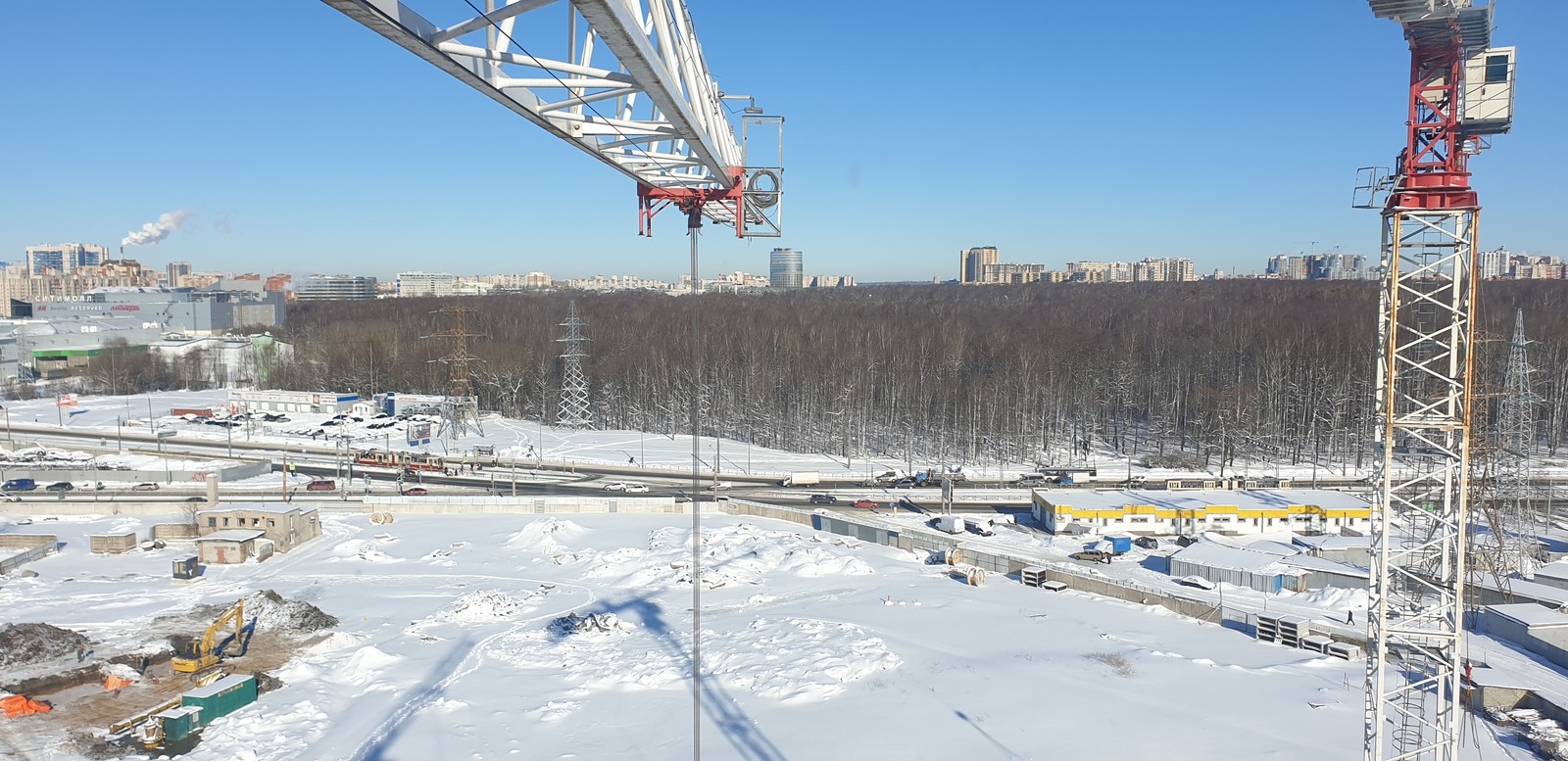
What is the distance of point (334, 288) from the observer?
98.2 meters

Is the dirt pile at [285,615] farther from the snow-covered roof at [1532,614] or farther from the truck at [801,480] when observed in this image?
the snow-covered roof at [1532,614]

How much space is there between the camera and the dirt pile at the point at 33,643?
37.7ft

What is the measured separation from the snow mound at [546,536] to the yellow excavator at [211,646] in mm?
5439

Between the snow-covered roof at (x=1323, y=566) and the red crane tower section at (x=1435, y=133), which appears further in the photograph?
the snow-covered roof at (x=1323, y=566)

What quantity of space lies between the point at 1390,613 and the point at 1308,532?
614 inches

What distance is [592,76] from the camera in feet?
10.5

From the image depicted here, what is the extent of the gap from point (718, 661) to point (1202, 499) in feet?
46.4

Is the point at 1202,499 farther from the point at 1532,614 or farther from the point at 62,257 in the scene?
the point at 62,257

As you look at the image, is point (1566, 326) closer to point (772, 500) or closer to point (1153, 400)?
point (1153, 400)

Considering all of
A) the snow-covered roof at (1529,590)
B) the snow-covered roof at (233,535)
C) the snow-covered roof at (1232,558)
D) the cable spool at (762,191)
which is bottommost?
the snow-covered roof at (1529,590)

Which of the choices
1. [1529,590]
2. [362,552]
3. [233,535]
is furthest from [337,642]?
[1529,590]

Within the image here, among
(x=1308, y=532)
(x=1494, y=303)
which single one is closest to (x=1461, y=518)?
(x=1308, y=532)

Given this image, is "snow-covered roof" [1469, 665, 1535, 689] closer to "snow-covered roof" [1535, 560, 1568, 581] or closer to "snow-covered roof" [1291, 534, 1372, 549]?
"snow-covered roof" [1535, 560, 1568, 581]

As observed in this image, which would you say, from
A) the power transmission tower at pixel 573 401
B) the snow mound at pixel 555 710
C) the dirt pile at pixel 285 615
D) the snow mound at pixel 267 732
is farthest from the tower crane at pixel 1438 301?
the power transmission tower at pixel 573 401
